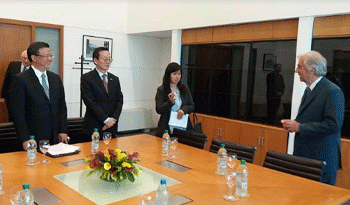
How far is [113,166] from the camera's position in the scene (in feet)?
6.67

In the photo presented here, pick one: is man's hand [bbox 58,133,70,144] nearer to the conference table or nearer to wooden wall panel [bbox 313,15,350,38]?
the conference table

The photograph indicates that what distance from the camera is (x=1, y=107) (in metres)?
5.55

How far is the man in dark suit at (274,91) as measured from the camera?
200 inches

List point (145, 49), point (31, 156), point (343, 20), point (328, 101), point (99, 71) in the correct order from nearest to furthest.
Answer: point (31, 156) < point (328, 101) < point (99, 71) < point (343, 20) < point (145, 49)

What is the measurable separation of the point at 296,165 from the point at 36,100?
2.47 metres

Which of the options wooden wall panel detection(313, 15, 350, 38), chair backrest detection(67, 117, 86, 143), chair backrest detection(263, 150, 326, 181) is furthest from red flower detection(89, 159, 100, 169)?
wooden wall panel detection(313, 15, 350, 38)

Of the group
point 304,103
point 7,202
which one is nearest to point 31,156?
point 7,202

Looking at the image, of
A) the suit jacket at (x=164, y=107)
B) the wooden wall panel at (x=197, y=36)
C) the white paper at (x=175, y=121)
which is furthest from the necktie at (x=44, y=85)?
the wooden wall panel at (x=197, y=36)

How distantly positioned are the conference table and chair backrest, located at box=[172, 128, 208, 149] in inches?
21.3

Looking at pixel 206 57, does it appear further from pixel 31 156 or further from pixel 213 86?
pixel 31 156

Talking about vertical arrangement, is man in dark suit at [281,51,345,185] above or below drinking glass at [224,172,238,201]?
above

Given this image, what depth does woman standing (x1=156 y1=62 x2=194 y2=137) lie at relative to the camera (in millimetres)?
3716

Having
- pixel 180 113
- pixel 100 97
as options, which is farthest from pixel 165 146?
pixel 100 97

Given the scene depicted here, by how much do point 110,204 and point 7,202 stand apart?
56cm
